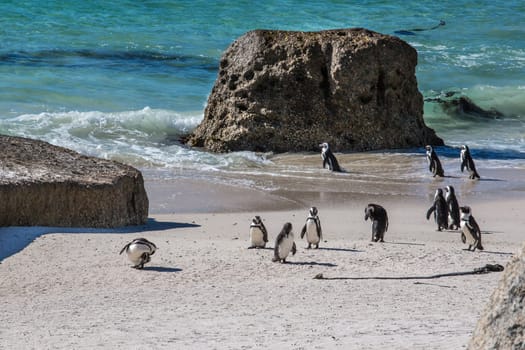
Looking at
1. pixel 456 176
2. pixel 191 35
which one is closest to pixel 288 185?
pixel 456 176

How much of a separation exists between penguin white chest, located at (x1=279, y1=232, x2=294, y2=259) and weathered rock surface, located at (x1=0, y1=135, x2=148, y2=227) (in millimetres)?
2272

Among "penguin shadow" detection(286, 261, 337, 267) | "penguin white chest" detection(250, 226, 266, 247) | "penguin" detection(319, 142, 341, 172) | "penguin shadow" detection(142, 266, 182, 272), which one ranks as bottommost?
"penguin shadow" detection(142, 266, 182, 272)

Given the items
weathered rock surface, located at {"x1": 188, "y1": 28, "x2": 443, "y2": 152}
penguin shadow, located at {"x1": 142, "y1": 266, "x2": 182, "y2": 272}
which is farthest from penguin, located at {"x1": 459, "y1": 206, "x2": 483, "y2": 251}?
weathered rock surface, located at {"x1": 188, "y1": 28, "x2": 443, "y2": 152}

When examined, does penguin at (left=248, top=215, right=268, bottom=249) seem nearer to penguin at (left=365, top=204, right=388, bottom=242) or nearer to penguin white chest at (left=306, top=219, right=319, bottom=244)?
penguin white chest at (left=306, top=219, right=319, bottom=244)

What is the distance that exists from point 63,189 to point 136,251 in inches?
76.2

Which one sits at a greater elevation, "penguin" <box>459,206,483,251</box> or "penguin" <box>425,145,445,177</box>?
"penguin" <box>425,145,445,177</box>

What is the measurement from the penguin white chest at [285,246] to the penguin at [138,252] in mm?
1094

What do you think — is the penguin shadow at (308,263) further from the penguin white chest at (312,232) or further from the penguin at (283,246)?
the penguin white chest at (312,232)

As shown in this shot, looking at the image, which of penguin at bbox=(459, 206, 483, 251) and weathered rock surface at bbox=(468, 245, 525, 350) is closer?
weathered rock surface at bbox=(468, 245, 525, 350)

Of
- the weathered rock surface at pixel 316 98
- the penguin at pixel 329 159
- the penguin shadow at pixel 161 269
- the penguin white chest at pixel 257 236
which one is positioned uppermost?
the weathered rock surface at pixel 316 98

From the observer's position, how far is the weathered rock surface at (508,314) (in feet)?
15.5

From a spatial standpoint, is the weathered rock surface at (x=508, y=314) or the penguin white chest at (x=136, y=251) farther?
the penguin white chest at (x=136, y=251)

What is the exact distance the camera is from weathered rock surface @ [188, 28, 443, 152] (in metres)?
19.4

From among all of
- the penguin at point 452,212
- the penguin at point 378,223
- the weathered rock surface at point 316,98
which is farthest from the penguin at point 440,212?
the weathered rock surface at point 316,98
